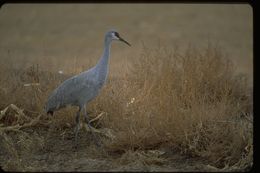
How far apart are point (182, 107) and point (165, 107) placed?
2.16 ft

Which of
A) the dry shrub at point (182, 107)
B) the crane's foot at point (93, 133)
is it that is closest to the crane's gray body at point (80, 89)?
the crane's foot at point (93, 133)

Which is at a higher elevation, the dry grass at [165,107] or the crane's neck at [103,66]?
the crane's neck at [103,66]

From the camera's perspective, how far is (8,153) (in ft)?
24.6

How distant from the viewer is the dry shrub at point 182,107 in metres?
6.98

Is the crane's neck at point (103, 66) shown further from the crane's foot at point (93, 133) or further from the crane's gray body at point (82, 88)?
the crane's foot at point (93, 133)

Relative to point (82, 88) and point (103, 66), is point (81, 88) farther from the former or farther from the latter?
point (103, 66)

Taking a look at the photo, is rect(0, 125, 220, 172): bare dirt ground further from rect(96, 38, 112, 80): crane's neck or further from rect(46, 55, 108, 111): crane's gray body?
rect(96, 38, 112, 80): crane's neck

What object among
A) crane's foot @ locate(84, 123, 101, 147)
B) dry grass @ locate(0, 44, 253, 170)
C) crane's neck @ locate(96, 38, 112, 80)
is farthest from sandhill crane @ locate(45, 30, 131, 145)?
dry grass @ locate(0, 44, 253, 170)

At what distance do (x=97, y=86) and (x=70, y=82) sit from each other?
360 millimetres

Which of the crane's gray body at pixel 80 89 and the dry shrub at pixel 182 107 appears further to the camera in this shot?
the crane's gray body at pixel 80 89

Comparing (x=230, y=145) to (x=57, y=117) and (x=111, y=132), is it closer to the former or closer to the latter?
(x=111, y=132)

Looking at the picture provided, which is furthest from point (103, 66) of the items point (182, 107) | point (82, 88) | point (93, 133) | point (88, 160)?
point (88, 160)

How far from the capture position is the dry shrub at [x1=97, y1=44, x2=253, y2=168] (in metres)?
6.98
